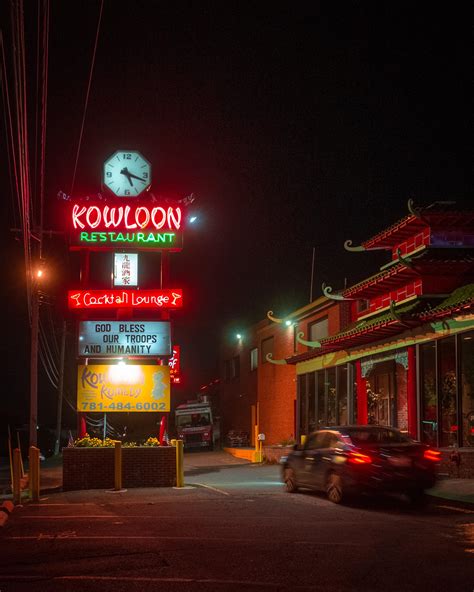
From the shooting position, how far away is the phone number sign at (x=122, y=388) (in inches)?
890

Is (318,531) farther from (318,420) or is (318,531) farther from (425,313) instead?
(318,420)

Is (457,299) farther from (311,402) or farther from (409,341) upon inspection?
(311,402)

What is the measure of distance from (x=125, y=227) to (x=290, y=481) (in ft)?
33.3

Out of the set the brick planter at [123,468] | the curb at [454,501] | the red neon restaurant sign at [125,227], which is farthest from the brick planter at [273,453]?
the curb at [454,501]

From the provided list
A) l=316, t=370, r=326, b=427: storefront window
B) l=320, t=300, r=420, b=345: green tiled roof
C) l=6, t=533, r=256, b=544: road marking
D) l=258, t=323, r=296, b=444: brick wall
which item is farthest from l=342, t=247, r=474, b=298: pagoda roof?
l=258, t=323, r=296, b=444: brick wall

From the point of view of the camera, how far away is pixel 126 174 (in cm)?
2494

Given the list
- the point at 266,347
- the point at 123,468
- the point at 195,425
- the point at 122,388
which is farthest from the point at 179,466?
the point at 195,425

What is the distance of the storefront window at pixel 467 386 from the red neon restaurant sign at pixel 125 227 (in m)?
8.89

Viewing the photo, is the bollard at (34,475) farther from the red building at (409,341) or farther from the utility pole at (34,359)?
the red building at (409,341)

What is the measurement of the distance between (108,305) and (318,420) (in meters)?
12.6

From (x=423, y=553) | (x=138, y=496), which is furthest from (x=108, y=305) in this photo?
(x=423, y=553)

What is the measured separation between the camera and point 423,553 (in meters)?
9.05

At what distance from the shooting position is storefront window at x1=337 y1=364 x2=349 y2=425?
95.8 ft

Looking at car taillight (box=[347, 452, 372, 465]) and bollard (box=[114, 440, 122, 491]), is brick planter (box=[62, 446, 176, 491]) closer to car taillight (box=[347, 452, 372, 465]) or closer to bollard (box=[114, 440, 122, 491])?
bollard (box=[114, 440, 122, 491])
